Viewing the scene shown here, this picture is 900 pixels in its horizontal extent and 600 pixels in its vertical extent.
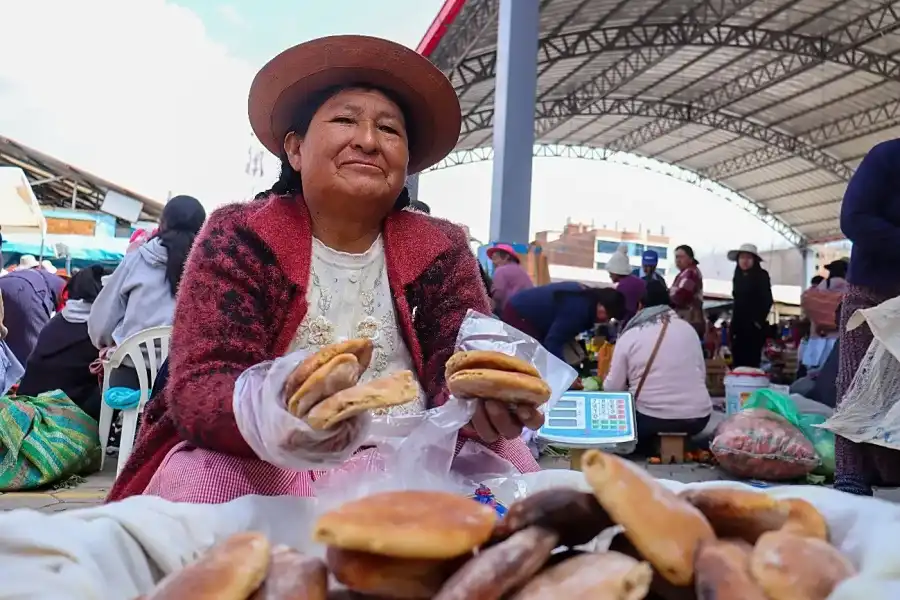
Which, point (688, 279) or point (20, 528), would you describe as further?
point (688, 279)

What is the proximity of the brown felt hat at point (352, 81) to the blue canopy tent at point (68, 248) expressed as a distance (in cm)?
964

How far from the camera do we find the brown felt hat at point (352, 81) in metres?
1.61

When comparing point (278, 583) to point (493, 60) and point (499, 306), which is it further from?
point (493, 60)

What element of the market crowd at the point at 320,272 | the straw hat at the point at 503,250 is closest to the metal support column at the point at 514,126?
the straw hat at the point at 503,250

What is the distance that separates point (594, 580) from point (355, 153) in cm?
117

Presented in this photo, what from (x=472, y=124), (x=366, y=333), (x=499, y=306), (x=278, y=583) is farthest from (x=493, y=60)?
(x=278, y=583)

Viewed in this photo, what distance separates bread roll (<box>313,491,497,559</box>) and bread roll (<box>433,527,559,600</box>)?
22 millimetres

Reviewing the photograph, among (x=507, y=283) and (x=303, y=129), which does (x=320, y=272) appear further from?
(x=507, y=283)

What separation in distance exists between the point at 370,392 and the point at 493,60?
16.6m

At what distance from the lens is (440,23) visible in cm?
957

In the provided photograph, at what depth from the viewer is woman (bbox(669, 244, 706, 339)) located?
7789 millimetres

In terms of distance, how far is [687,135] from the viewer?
2394 centimetres

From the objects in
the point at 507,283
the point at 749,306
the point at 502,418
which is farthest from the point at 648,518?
the point at 749,306

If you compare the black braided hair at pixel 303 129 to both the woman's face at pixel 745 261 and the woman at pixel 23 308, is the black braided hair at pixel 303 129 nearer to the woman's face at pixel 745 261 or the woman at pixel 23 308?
the woman at pixel 23 308
